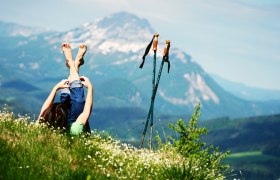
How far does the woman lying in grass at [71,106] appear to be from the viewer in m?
7.49

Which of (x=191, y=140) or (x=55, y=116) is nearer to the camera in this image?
(x=55, y=116)

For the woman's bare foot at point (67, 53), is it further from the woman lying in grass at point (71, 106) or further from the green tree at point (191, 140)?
the green tree at point (191, 140)

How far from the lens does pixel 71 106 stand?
817 cm

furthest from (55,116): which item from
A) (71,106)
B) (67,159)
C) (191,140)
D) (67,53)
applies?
(191,140)

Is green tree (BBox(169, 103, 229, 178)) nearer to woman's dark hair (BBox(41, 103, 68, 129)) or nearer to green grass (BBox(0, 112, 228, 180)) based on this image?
green grass (BBox(0, 112, 228, 180))

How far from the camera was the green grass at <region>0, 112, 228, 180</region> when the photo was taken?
4836 millimetres

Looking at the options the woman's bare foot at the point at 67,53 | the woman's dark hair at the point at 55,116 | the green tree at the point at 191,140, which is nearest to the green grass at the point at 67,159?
the woman's dark hair at the point at 55,116

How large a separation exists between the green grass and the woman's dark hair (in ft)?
1.07

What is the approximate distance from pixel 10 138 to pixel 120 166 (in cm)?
183

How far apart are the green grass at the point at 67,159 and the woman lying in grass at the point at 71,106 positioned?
349 mm

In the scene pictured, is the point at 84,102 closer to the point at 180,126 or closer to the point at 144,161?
the point at 144,161

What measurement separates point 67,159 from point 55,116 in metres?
2.01

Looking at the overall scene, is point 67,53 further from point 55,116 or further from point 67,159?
point 67,159

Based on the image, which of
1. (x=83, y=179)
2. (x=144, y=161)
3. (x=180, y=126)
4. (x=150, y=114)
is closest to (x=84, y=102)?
(x=150, y=114)
